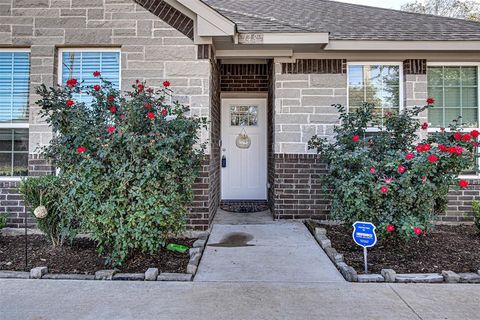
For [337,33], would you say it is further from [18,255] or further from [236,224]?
[18,255]

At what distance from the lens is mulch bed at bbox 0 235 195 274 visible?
388 centimetres

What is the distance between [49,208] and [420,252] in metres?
4.78

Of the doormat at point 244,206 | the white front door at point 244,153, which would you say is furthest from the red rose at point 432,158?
the white front door at point 244,153

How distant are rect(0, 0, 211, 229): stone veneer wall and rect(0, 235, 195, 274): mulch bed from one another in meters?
1.22

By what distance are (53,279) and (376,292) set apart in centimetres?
329

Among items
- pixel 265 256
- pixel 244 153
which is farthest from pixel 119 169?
pixel 244 153

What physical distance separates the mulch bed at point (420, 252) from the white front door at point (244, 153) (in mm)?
2678

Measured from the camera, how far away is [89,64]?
216 inches

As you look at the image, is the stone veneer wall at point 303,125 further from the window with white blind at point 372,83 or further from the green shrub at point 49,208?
the green shrub at point 49,208

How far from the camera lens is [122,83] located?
538cm

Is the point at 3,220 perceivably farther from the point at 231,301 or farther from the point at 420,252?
the point at 420,252

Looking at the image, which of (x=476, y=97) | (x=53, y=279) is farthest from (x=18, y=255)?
(x=476, y=97)

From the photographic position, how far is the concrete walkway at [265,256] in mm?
3676

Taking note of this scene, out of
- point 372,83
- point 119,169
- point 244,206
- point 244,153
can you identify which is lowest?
point 244,206
